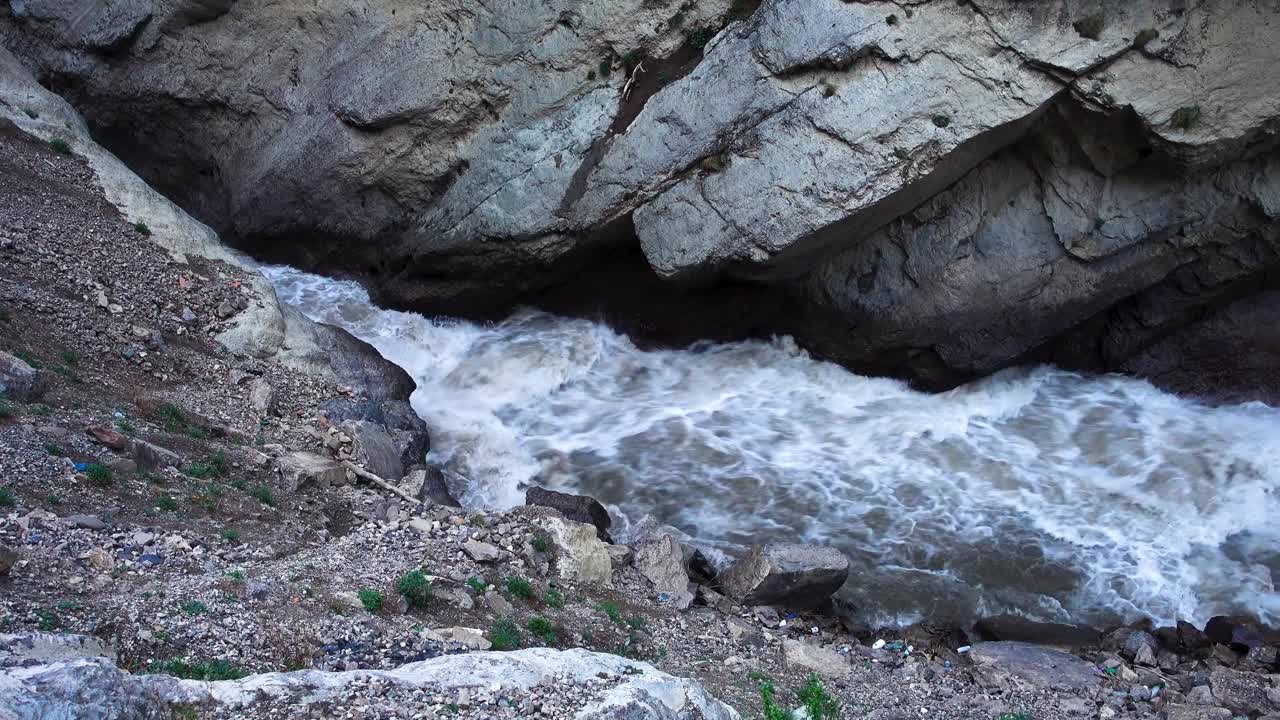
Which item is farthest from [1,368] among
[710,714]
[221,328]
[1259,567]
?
[1259,567]

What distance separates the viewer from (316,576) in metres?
8.42

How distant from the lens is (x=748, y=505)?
43.7 feet

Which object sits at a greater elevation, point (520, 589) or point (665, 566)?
point (520, 589)

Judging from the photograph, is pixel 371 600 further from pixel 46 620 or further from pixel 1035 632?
pixel 1035 632

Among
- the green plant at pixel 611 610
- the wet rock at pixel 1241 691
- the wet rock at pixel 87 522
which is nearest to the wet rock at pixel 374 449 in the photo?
the green plant at pixel 611 610

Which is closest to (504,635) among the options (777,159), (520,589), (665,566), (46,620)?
(520,589)

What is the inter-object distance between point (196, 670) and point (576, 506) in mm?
6037

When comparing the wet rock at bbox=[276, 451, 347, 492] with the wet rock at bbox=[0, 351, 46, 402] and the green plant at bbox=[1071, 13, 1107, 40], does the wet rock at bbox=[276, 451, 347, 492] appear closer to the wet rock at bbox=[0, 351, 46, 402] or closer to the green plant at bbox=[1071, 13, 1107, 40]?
the wet rock at bbox=[0, 351, 46, 402]

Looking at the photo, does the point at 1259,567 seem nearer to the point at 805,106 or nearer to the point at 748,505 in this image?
the point at 748,505

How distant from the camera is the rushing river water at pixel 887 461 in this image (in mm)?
12164

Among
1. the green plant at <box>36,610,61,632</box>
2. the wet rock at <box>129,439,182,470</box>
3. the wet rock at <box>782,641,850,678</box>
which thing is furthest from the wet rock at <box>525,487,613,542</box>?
the green plant at <box>36,610,61,632</box>

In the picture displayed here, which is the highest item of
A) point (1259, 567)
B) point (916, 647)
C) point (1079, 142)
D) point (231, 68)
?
point (1079, 142)

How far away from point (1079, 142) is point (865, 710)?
9.01 m

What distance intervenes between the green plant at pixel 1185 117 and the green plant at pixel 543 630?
1015 cm
